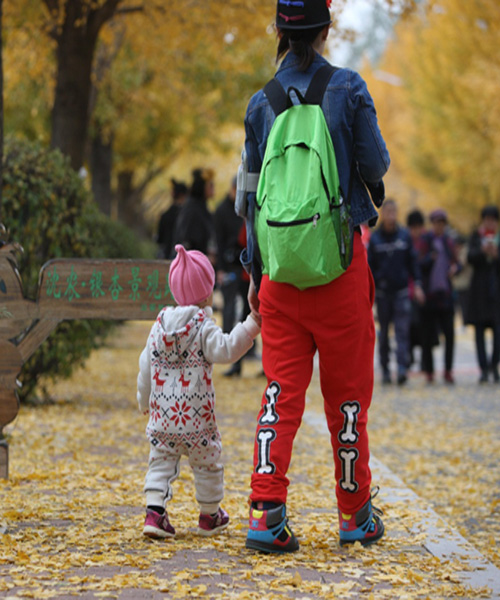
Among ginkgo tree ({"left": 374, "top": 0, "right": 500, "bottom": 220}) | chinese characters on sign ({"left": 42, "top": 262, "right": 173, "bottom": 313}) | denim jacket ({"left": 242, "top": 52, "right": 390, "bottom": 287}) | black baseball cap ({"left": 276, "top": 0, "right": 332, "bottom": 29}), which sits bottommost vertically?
chinese characters on sign ({"left": 42, "top": 262, "right": 173, "bottom": 313})

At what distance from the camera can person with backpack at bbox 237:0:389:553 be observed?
12.9ft

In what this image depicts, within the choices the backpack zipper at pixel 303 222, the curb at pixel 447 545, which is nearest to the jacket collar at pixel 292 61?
the backpack zipper at pixel 303 222

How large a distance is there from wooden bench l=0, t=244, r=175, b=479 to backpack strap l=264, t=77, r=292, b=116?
7.29ft

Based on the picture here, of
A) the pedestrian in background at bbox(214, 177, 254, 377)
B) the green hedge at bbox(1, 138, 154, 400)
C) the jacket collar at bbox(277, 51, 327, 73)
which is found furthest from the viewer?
the pedestrian in background at bbox(214, 177, 254, 377)

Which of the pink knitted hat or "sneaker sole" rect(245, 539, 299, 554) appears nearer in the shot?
"sneaker sole" rect(245, 539, 299, 554)

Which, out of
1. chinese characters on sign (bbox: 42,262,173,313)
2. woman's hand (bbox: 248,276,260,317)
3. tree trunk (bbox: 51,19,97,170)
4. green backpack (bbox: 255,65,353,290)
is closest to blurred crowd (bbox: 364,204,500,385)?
tree trunk (bbox: 51,19,97,170)

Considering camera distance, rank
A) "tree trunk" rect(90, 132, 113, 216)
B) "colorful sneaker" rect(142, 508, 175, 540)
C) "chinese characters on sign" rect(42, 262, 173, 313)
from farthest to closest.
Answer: "tree trunk" rect(90, 132, 113, 216) → "chinese characters on sign" rect(42, 262, 173, 313) → "colorful sneaker" rect(142, 508, 175, 540)

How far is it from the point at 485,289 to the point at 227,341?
8631 mm

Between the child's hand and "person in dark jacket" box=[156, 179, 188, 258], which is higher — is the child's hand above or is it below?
below

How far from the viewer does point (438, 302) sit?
1250cm

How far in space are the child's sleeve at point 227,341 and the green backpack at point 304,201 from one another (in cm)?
34

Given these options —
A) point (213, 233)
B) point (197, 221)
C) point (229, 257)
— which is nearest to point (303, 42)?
point (197, 221)

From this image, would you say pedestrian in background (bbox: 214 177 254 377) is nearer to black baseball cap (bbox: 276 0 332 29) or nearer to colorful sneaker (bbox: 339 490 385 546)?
colorful sneaker (bbox: 339 490 385 546)

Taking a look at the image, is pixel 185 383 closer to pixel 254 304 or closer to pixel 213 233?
→ pixel 254 304
